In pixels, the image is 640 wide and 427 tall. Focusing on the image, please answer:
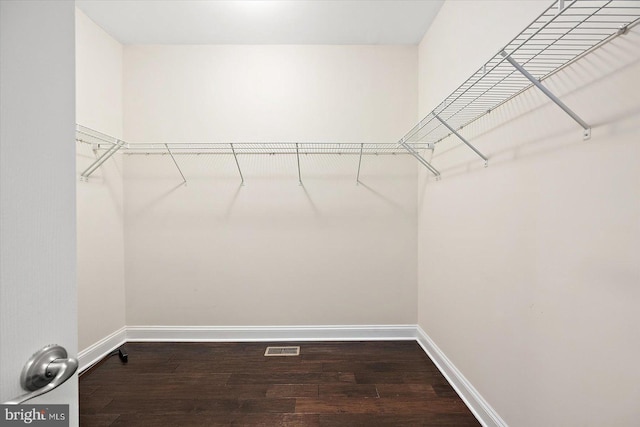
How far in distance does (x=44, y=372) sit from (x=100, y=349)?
2.37m

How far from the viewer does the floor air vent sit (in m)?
2.35

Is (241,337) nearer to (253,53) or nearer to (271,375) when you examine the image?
(271,375)

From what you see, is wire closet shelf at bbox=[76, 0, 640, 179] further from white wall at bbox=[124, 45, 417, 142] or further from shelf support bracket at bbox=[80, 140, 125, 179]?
white wall at bbox=[124, 45, 417, 142]

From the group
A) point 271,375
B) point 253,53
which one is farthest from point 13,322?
point 253,53

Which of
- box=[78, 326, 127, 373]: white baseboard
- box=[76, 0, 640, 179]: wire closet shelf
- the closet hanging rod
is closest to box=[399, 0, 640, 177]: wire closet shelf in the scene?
box=[76, 0, 640, 179]: wire closet shelf

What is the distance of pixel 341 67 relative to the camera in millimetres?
2588

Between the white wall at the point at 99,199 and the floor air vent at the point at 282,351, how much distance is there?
1386 mm

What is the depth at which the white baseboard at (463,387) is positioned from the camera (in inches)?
59.5

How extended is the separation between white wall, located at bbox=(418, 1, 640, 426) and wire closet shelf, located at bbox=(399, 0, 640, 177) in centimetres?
4

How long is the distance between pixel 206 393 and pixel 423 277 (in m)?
1.89

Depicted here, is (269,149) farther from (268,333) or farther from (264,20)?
(268,333)

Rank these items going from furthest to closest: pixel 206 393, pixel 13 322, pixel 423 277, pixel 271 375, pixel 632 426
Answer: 1. pixel 423 277
2. pixel 271 375
3. pixel 206 393
4. pixel 632 426
5. pixel 13 322

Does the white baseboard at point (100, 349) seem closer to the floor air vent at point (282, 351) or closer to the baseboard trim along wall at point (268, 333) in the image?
the baseboard trim along wall at point (268, 333)

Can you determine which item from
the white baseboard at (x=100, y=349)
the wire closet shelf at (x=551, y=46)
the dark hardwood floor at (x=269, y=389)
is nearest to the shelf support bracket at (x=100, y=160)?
the white baseboard at (x=100, y=349)
